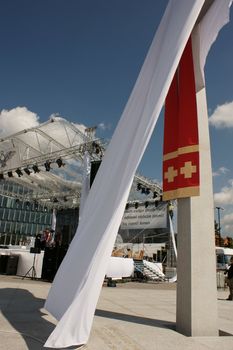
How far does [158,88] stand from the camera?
4562 mm

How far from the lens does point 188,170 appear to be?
5.43m

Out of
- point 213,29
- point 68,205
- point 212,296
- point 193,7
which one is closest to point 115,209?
point 212,296

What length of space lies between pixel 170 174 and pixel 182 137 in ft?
2.13

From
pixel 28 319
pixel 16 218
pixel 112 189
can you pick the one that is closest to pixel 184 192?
pixel 112 189

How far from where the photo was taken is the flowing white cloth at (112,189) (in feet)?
12.3

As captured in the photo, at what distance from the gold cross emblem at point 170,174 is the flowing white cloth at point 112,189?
1.34 m

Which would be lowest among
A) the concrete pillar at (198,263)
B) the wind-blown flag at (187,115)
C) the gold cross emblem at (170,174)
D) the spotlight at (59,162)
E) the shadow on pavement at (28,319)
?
the shadow on pavement at (28,319)

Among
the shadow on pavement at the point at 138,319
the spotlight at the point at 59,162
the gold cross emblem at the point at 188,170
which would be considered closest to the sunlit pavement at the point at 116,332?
the shadow on pavement at the point at 138,319

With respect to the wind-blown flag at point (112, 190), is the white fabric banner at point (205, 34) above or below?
above

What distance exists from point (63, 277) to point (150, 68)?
3173 millimetres

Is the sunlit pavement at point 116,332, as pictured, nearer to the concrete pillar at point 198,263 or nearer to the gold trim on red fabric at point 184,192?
the concrete pillar at point 198,263

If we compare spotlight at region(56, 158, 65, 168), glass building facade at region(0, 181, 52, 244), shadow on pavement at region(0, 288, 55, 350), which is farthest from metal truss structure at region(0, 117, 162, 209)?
glass building facade at region(0, 181, 52, 244)

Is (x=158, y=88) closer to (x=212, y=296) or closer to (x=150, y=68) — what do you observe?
(x=150, y=68)

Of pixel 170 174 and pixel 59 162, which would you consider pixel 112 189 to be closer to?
pixel 170 174
